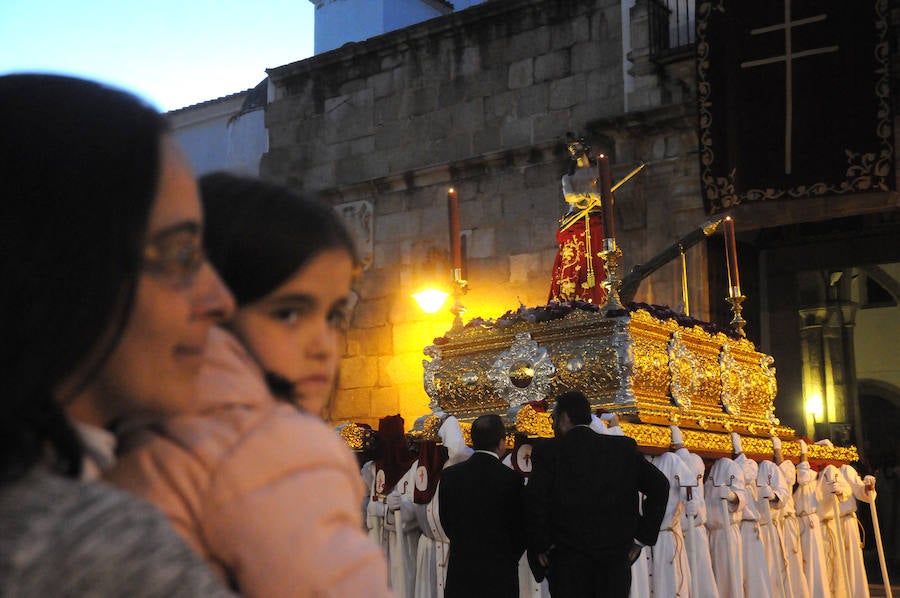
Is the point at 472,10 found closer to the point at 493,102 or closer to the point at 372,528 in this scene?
the point at 493,102

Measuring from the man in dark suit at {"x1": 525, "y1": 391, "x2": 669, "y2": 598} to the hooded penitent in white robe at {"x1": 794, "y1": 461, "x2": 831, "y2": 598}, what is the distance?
2.96m

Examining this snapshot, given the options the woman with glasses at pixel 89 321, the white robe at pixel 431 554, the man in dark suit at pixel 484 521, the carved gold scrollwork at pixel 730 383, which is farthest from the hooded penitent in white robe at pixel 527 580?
the woman with glasses at pixel 89 321

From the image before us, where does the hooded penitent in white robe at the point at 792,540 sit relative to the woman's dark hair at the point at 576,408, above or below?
below

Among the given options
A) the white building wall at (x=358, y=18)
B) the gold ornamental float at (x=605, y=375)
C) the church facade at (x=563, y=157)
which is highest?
the white building wall at (x=358, y=18)

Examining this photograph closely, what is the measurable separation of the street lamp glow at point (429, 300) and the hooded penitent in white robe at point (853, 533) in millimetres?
4006

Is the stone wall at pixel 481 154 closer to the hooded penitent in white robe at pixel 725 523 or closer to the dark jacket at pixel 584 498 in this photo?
the hooded penitent in white robe at pixel 725 523

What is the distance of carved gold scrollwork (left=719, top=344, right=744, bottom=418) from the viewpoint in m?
7.30

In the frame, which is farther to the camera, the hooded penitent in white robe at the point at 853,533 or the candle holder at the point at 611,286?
the hooded penitent in white robe at the point at 853,533

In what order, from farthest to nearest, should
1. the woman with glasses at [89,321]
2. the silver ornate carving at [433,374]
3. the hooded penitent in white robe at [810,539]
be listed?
the hooded penitent in white robe at [810,539] → the silver ornate carving at [433,374] → the woman with glasses at [89,321]

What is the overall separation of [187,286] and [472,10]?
34.4 ft

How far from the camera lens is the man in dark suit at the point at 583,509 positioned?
198 inches

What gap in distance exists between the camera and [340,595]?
0.90 m

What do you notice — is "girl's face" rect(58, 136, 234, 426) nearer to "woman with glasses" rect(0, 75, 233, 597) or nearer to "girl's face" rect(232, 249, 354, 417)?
→ "woman with glasses" rect(0, 75, 233, 597)

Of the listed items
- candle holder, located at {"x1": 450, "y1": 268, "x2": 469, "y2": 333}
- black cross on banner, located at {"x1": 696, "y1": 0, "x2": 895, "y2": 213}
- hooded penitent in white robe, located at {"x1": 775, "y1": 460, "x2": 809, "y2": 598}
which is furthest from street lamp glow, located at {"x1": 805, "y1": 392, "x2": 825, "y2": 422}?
candle holder, located at {"x1": 450, "y1": 268, "x2": 469, "y2": 333}
